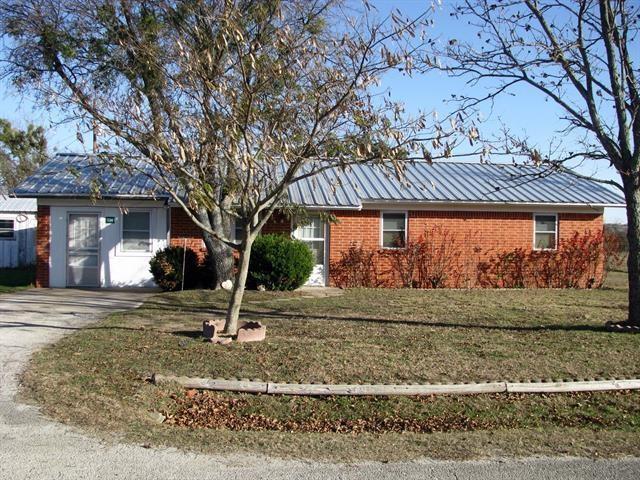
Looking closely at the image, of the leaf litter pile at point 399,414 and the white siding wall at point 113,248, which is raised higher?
the white siding wall at point 113,248

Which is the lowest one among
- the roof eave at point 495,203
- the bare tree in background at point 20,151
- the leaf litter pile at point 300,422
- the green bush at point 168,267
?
the leaf litter pile at point 300,422

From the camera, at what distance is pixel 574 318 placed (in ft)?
39.4

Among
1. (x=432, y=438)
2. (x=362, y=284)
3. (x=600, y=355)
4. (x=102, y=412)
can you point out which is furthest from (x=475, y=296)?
(x=102, y=412)

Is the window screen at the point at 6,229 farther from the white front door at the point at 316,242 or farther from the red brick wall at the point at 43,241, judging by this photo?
the white front door at the point at 316,242

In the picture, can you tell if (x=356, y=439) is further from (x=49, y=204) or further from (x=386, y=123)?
(x=49, y=204)

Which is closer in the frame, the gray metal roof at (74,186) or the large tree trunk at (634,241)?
the large tree trunk at (634,241)

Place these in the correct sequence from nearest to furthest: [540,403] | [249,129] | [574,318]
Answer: [540,403], [249,129], [574,318]

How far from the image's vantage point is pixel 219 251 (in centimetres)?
1566

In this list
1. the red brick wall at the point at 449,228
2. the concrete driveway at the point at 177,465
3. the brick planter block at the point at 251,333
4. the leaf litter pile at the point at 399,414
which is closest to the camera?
the concrete driveway at the point at 177,465

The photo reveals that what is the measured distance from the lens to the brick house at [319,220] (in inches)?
660

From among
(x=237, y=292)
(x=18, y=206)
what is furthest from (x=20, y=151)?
(x=237, y=292)

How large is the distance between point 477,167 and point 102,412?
18.2 meters

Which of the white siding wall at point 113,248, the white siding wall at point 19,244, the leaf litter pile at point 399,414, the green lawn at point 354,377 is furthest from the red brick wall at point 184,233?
the white siding wall at point 19,244

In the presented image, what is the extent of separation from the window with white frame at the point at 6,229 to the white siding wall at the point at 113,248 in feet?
39.0
